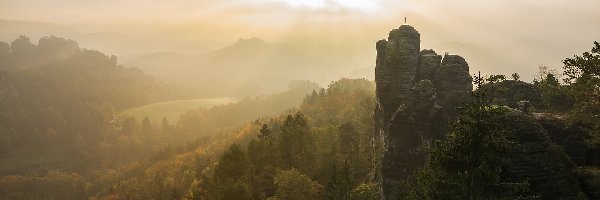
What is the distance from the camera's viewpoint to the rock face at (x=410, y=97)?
195 feet

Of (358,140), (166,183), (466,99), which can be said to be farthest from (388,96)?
(166,183)

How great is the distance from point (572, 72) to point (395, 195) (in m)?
26.2

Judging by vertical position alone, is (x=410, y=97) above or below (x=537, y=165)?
above

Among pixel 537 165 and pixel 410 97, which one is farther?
pixel 410 97

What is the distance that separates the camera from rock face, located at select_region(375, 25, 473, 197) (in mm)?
59312

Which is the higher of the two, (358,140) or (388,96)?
(388,96)

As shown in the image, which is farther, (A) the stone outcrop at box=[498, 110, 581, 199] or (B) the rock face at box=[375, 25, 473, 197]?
(B) the rock face at box=[375, 25, 473, 197]

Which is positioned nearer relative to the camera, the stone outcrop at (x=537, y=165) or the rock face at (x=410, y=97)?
the stone outcrop at (x=537, y=165)

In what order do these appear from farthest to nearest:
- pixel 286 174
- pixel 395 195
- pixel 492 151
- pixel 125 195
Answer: pixel 125 195 < pixel 286 174 < pixel 395 195 < pixel 492 151

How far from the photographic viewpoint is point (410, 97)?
201 feet

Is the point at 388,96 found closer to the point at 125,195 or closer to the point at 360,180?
the point at 360,180

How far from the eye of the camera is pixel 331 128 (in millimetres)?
117875

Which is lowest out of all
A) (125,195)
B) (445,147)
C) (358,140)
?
(125,195)

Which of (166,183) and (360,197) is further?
(166,183)
